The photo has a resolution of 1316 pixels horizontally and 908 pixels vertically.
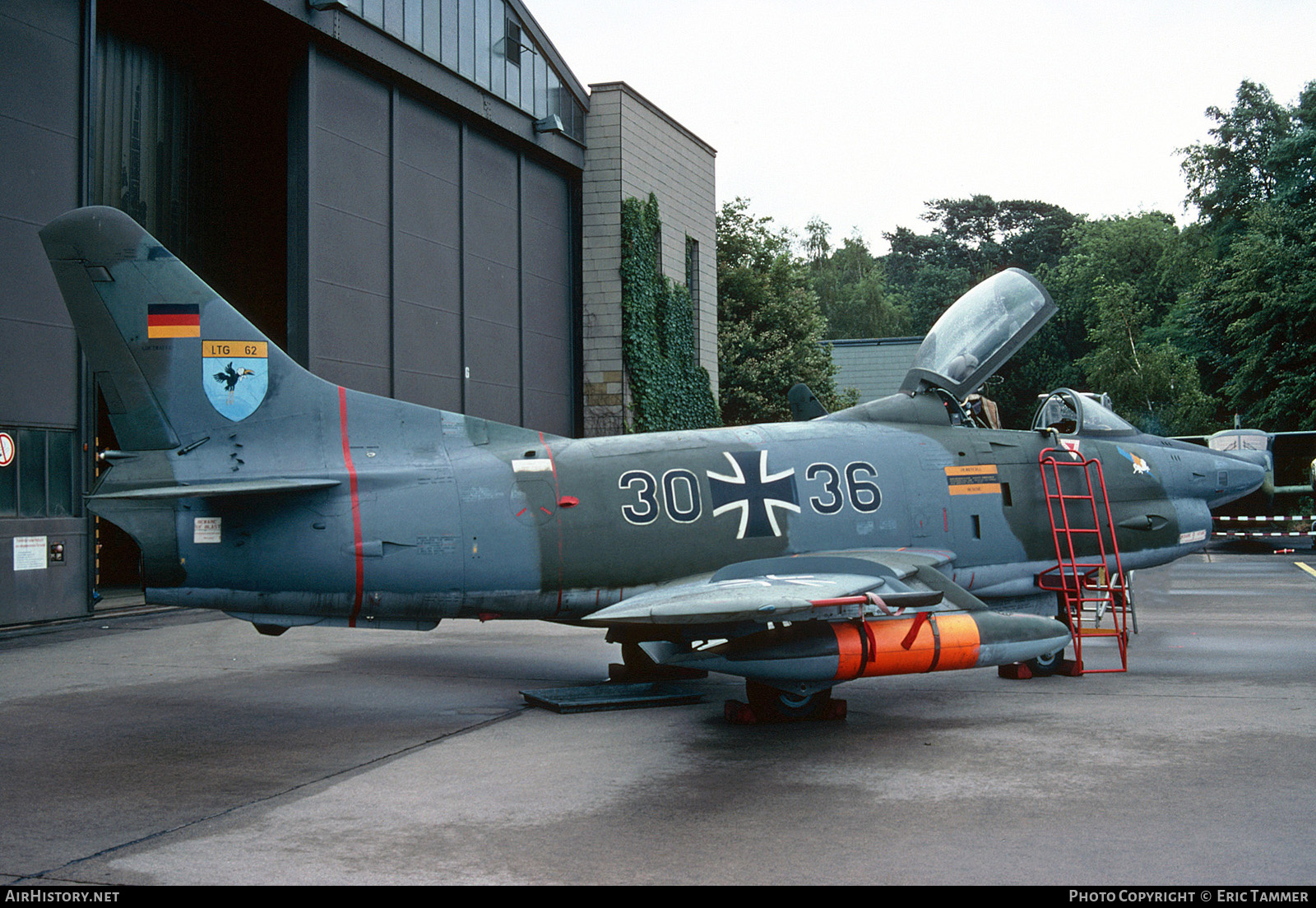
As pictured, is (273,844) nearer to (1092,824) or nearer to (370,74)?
(1092,824)

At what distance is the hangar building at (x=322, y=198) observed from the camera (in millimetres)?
14500

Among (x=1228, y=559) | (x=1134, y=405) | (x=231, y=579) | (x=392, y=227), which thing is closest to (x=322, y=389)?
(x=231, y=579)

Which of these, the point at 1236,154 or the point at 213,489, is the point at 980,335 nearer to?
the point at 213,489

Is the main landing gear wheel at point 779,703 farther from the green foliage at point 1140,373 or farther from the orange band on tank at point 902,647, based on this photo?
the green foliage at point 1140,373

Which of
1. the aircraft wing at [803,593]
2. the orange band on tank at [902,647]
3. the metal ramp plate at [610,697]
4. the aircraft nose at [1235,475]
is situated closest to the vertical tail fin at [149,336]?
the metal ramp plate at [610,697]

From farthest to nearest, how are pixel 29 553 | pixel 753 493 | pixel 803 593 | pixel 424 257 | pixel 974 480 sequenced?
pixel 424 257 → pixel 29 553 → pixel 974 480 → pixel 753 493 → pixel 803 593

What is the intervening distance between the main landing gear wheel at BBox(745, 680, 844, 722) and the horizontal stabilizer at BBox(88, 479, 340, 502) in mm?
3860

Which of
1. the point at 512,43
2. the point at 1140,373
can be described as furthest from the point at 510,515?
the point at 1140,373

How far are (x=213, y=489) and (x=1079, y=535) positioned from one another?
8.22m

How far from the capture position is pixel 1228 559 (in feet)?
87.7

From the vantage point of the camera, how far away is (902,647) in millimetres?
7566

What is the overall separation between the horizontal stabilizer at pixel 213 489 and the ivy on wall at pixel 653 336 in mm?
19197

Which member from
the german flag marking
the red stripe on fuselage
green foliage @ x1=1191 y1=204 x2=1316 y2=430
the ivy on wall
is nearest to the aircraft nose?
the red stripe on fuselage

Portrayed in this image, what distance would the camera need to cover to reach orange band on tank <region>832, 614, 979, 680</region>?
750 cm
